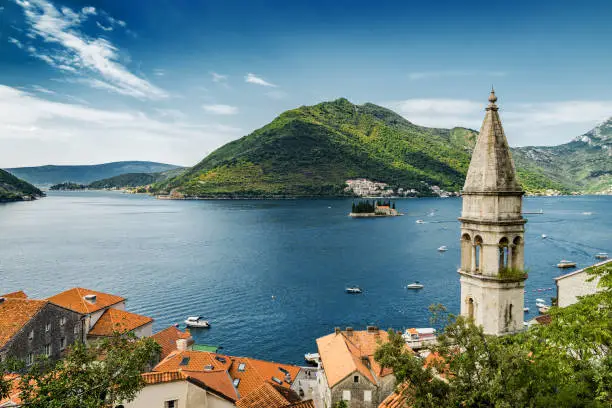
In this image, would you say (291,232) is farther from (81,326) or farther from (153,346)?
(153,346)

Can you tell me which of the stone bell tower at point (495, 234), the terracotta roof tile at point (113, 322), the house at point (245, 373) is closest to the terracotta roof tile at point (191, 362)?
the house at point (245, 373)

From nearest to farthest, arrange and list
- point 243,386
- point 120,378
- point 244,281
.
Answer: point 120,378, point 243,386, point 244,281

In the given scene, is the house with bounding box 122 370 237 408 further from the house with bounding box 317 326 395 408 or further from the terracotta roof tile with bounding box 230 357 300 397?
the house with bounding box 317 326 395 408

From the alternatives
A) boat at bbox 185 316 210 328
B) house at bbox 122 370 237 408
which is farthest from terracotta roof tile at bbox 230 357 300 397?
boat at bbox 185 316 210 328

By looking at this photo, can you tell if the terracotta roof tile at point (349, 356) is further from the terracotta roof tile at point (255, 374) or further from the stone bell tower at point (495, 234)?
the stone bell tower at point (495, 234)

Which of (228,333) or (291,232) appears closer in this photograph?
(228,333)

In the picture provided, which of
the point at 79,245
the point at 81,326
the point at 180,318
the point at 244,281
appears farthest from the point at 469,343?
the point at 79,245
